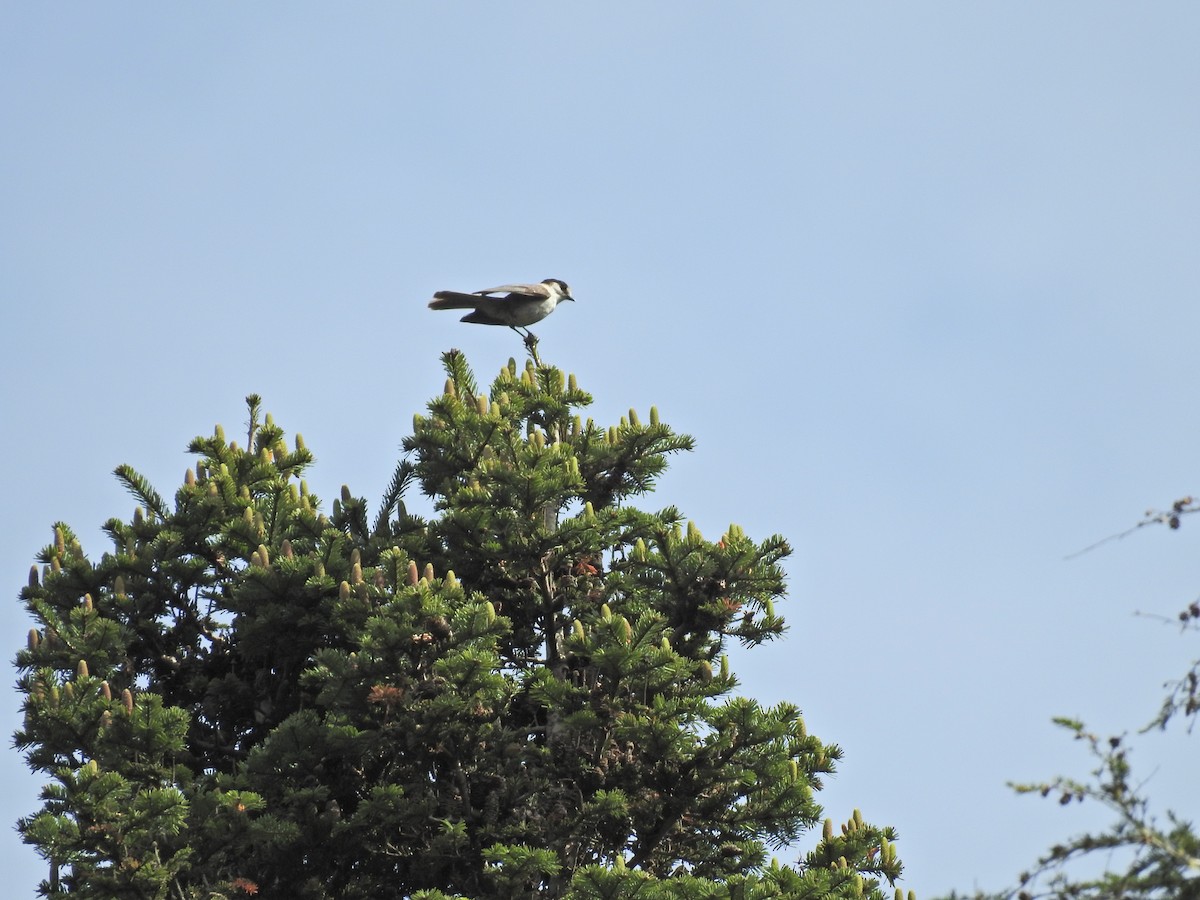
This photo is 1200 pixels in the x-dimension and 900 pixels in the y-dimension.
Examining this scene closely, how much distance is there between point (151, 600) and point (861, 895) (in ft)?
18.9

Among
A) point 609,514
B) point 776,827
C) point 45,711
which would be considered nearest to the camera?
point 45,711

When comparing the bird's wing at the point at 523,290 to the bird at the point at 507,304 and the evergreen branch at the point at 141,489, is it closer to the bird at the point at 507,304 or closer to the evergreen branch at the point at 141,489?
the bird at the point at 507,304

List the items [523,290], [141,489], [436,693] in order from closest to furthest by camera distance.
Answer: [436,693]
[141,489]
[523,290]

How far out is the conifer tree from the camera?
9.62 metres

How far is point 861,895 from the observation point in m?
10.0

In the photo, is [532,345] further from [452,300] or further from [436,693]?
[436,693]

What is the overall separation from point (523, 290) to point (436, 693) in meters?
5.10

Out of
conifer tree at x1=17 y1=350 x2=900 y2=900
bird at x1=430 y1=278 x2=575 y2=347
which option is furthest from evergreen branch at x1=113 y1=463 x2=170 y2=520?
bird at x1=430 y1=278 x2=575 y2=347

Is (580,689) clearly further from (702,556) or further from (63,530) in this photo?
(63,530)

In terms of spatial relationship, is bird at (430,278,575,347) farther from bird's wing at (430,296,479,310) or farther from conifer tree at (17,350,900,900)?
conifer tree at (17,350,900,900)

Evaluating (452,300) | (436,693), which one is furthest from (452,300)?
(436,693)

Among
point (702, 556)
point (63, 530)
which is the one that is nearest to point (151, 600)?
point (63, 530)

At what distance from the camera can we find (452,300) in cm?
1384

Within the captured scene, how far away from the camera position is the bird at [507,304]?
13.8 metres
